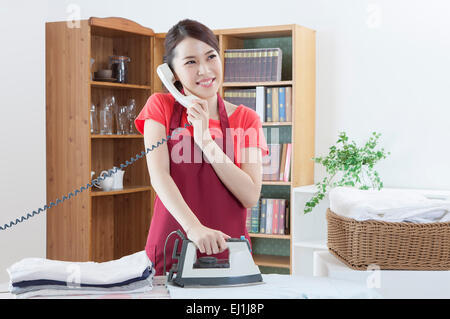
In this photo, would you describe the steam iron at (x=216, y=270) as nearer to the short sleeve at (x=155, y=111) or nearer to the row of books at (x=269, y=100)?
the short sleeve at (x=155, y=111)

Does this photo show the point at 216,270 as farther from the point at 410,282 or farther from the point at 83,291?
the point at 410,282

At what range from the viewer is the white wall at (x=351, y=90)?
338 cm

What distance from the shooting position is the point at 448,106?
10.9 ft

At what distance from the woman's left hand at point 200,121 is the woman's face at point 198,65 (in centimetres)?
7

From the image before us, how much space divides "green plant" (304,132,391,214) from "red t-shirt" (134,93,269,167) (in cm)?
146

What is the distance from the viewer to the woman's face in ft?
5.74

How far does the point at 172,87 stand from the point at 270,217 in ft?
6.59

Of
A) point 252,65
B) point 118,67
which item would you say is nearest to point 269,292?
point 252,65

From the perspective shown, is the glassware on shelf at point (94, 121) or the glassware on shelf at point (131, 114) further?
the glassware on shelf at point (131, 114)

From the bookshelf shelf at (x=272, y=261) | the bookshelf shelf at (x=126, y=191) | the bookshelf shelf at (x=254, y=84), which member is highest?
the bookshelf shelf at (x=254, y=84)

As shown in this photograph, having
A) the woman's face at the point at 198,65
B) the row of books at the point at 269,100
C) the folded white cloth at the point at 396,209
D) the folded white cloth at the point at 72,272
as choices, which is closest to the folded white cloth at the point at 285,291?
the folded white cloth at the point at 72,272

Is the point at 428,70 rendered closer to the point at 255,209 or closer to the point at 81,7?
the point at 255,209

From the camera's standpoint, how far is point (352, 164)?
3.27 metres

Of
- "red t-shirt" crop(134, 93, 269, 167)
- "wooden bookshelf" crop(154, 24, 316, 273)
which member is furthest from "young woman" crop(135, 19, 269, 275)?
"wooden bookshelf" crop(154, 24, 316, 273)
